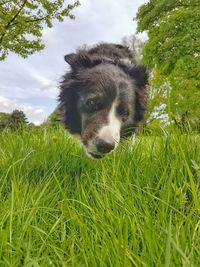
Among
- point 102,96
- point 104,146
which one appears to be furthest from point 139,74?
point 104,146

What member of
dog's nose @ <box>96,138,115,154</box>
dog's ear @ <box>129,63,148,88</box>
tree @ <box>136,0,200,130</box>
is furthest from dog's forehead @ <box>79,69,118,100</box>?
tree @ <box>136,0,200,130</box>

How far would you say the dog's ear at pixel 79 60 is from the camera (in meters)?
4.80

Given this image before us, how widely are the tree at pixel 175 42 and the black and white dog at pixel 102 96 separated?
48.6 ft

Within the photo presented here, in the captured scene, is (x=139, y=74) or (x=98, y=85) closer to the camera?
(x=98, y=85)

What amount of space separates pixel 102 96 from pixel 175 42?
18155 millimetres

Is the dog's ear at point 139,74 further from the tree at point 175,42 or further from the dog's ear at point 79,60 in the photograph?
the tree at point 175,42

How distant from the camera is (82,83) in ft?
15.1

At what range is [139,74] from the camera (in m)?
4.88

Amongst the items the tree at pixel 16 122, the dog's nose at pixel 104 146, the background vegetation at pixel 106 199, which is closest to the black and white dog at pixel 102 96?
the dog's nose at pixel 104 146

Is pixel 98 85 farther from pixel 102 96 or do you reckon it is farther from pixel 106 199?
pixel 106 199

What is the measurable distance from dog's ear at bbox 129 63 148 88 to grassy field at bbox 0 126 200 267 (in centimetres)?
116

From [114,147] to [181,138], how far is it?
800 mm

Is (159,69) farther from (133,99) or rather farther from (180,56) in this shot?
(133,99)

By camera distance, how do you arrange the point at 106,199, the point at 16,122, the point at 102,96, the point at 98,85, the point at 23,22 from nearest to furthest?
the point at 106,199, the point at 102,96, the point at 98,85, the point at 16,122, the point at 23,22
